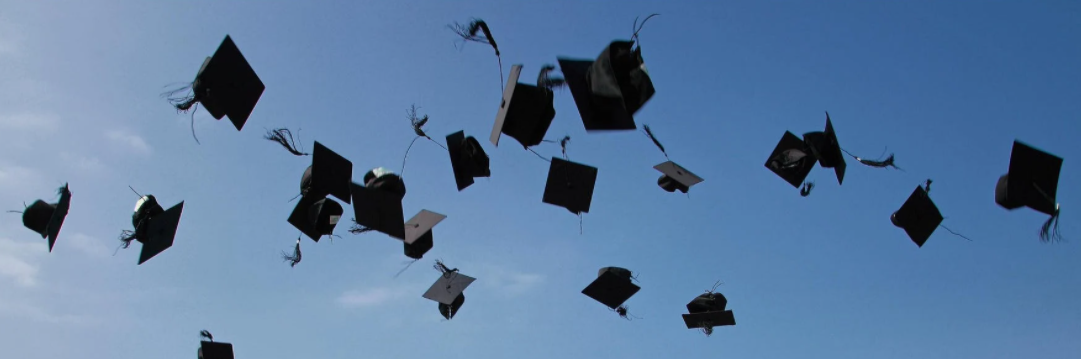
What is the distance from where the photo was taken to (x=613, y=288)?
205 inches

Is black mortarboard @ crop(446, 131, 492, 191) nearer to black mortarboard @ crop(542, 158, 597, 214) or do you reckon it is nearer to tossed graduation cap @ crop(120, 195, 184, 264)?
black mortarboard @ crop(542, 158, 597, 214)

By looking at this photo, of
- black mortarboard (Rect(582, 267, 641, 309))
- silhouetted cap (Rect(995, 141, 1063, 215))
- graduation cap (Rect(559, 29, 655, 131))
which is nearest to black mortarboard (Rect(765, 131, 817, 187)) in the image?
silhouetted cap (Rect(995, 141, 1063, 215))

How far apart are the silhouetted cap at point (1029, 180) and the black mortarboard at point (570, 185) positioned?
2305 millimetres

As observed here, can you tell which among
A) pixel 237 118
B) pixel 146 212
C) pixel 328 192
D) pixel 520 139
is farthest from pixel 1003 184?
pixel 146 212

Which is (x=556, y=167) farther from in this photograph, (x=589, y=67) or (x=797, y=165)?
(x=797, y=165)

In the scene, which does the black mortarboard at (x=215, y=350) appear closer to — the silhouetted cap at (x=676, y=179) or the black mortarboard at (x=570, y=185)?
the black mortarboard at (x=570, y=185)

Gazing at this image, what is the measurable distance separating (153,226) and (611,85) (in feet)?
9.67

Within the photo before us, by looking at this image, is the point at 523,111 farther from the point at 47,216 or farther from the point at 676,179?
the point at 47,216

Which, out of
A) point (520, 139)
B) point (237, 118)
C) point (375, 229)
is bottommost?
point (375, 229)

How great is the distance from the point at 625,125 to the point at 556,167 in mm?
1049

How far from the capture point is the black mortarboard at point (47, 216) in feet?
14.8

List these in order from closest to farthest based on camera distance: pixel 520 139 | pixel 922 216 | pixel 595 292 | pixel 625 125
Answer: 1. pixel 625 125
2. pixel 520 139
3. pixel 922 216
4. pixel 595 292

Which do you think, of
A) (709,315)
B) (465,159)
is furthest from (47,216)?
(709,315)

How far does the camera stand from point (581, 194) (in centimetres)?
463
